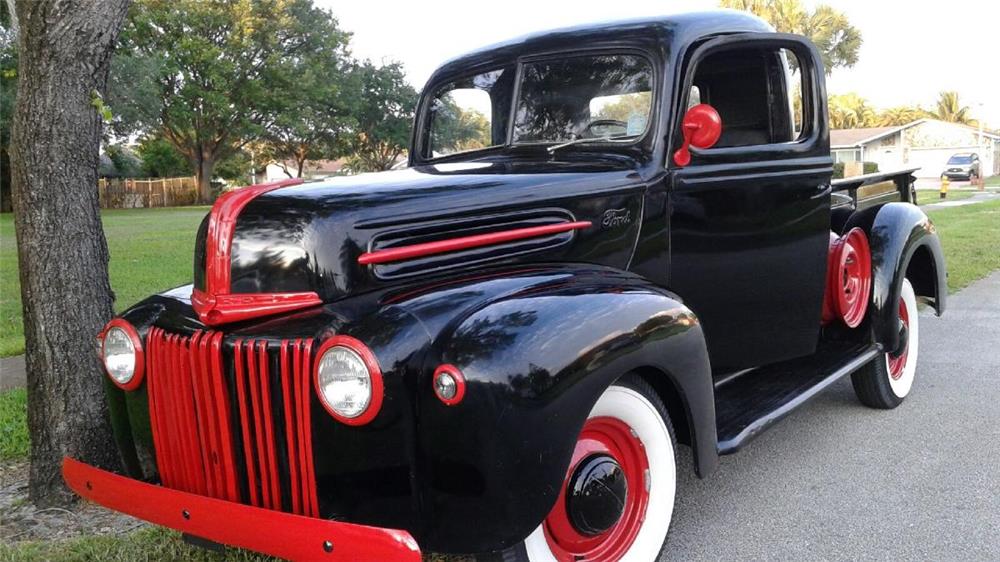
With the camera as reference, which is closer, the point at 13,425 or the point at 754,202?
the point at 754,202

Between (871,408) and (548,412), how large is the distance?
3.14 meters

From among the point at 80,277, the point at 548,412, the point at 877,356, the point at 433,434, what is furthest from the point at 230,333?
the point at 877,356

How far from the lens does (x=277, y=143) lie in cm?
3834

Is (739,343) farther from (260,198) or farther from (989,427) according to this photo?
(260,198)

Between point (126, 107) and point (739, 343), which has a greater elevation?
point (126, 107)

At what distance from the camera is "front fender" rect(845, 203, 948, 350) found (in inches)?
165

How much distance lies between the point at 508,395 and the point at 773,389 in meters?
1.94

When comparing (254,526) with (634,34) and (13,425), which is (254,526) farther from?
(13,425)

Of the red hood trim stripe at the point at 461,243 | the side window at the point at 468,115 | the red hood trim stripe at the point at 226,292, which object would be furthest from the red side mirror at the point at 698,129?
the red hood trim stripe at the point at 226,292

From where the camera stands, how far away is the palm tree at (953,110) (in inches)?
2485

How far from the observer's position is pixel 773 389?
11.9ft

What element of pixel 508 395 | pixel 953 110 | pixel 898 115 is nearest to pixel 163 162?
pixel 508 395

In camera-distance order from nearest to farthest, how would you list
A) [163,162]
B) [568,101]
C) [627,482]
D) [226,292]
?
[226,292] < [627,482] < [568,101] < [163,162]

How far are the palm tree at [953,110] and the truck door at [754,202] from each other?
225ft
